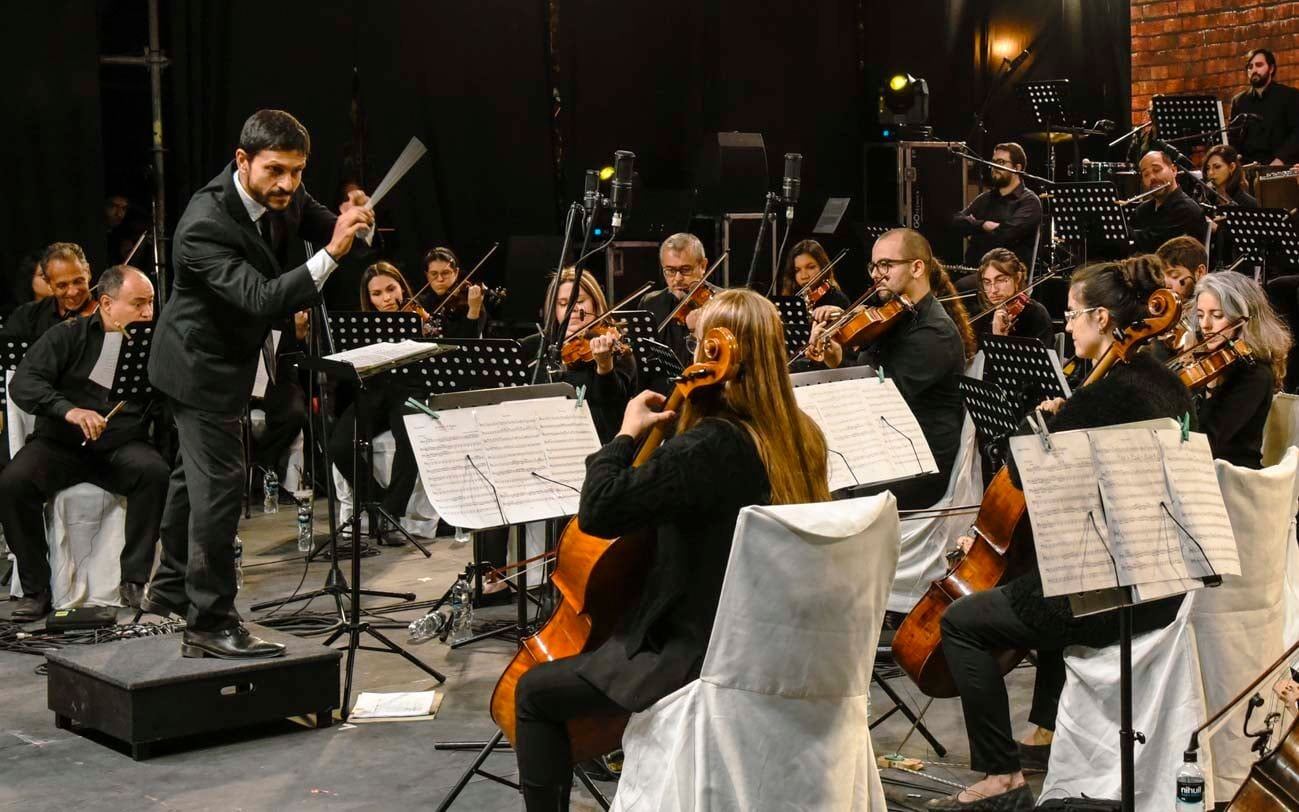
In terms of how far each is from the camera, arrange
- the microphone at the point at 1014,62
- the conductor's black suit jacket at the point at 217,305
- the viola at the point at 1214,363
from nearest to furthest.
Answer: the conductor's black suit jacket at the point at 217,305 → the viola at the point at 1214,363 → the microphone at the point at 1014,62

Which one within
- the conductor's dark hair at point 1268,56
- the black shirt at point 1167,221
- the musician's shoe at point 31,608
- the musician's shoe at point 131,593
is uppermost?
the conductor's dark hair at point 1268,56

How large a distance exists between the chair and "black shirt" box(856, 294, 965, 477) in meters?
3.02

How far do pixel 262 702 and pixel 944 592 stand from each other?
194cm

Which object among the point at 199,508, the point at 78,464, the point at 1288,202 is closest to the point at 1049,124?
the point at 1288,202

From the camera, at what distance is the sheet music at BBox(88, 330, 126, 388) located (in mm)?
5492

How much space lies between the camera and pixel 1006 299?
22.9 feet

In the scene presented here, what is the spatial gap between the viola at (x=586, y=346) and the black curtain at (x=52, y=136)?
11.8 feet

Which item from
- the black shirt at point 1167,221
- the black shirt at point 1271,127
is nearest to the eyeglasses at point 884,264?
the black shirt at point 1167,221

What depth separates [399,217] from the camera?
31.1ft

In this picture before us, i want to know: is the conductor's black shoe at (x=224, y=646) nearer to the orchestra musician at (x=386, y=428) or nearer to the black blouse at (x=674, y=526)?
the black blouse at (x=674, y=526)

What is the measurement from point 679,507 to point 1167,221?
729cm

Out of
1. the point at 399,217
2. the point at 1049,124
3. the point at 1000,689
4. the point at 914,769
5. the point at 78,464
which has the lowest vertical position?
the point at 914,769

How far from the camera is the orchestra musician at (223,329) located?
13.3ft

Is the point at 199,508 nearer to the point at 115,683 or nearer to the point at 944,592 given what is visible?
the point at 115,683
